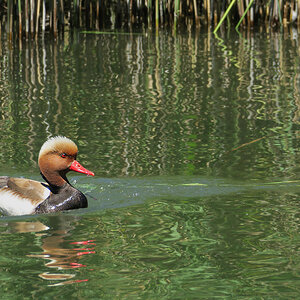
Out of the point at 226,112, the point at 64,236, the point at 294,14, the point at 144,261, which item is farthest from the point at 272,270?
the point at 294,14

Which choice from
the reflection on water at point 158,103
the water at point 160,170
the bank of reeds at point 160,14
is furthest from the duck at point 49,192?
the bank of reeds at point 160,14

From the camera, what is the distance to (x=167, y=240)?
4.71 metres

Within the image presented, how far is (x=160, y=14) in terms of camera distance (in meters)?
15.1

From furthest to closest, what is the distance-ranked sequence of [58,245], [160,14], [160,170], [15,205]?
[160,14] < [160,170] < [15,205] < [58,245]

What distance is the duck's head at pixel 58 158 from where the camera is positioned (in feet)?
18.8

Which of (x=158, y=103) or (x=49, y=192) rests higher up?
(x=158, y=103)

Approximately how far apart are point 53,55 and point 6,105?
3.70 metres

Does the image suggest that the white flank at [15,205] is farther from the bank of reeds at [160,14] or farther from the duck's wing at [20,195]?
the bank of reeds at [160,14]

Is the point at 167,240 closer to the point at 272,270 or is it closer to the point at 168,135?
the point at 272,270

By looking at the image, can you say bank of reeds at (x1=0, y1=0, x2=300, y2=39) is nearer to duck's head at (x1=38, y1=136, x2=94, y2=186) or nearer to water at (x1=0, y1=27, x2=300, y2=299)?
water at (x1=0, y1=27, x2=300, y2=299)

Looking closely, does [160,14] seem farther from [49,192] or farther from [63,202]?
[63,202]

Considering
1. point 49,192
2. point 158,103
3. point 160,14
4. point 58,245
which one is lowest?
point 58,245

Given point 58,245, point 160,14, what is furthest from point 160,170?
point 160,14

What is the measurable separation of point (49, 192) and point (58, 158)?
0.98ft
